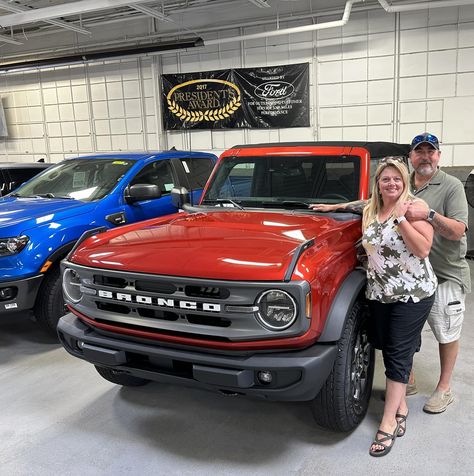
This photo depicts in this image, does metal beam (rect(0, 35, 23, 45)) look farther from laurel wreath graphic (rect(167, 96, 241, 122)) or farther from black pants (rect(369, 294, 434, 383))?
black pants (rect(369, 294, 434, 383))

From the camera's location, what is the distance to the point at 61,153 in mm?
12156

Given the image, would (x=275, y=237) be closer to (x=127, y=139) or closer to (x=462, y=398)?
(x=462, y=398)

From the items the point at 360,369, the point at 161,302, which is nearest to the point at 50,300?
the point at 161,302

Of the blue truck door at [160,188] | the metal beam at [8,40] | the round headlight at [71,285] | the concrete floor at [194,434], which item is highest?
the metal beam at [8,40]

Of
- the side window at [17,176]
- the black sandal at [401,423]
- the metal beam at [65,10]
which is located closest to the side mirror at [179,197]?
the black sandal at [401,423]

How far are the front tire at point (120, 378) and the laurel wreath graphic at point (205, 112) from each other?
7.56 metres

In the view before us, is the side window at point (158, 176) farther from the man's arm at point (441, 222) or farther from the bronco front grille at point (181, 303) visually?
the man's arm at point (441, 222)

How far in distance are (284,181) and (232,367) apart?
5.67 feet

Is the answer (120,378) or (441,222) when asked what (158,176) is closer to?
(120,378)

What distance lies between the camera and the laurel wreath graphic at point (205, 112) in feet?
32.2

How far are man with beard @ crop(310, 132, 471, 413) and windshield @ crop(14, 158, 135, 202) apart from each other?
300 cm

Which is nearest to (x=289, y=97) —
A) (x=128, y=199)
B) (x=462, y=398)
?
(x=128, y=199)

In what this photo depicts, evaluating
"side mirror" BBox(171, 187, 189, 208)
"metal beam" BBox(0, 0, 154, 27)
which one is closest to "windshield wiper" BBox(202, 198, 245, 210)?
"side mirror" BBox(171, 187, 189, 208)

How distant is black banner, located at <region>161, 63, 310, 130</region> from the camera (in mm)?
9227
